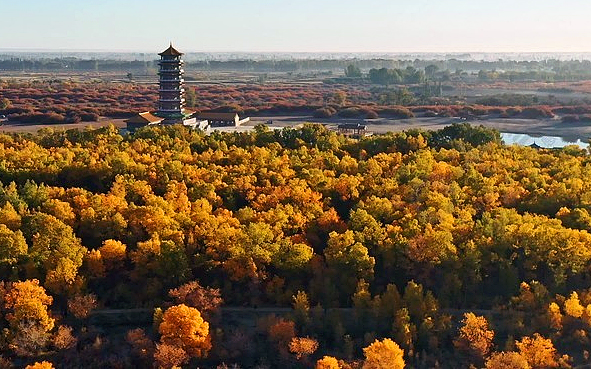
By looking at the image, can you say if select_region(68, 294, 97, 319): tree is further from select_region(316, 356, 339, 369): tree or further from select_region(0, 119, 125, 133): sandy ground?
select_region(0, 119, 125, 133): sandy ground

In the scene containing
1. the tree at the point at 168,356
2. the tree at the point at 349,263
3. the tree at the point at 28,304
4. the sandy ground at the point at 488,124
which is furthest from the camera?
the sandy ground at the point at 488,124

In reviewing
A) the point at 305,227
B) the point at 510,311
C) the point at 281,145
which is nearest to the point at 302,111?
the point at 281,145

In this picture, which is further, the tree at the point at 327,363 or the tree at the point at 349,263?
the tree at the point at 349,263

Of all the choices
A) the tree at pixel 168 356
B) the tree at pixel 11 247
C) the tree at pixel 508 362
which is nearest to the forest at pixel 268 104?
the tree at pixel 11 247

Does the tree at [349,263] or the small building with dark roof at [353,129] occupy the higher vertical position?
the small building with dark roof at [353,129]

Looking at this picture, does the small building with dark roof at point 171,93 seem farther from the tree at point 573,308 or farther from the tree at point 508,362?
the tree at point 508,362

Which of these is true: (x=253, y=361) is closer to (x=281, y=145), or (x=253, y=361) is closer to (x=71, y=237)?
(x=71, y=237)

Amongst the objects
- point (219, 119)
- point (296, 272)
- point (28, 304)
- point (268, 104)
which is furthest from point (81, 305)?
point (268, 104)

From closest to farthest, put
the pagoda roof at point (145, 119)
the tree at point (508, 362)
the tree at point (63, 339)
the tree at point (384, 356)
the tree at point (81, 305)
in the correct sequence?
the tree at point (384, 356) → the tree at point (508, 362) → the tree at point (63, 339) → the tree at point (81, 305) → the pagoda roof at point (145, 119)
